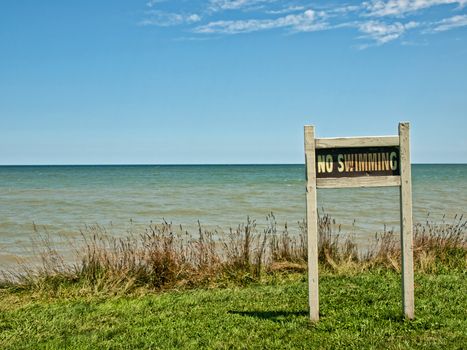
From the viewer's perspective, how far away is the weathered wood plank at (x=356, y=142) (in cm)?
555

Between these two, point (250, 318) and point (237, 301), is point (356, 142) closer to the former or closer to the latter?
point (250, 318)

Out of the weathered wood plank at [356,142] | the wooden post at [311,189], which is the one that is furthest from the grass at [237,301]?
the weathered wood plank at [356,142]

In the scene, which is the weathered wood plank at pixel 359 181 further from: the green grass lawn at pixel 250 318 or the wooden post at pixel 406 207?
the green grass lawn at pixel 250 318

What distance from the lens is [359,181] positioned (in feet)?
18.3

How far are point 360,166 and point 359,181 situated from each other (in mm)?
166

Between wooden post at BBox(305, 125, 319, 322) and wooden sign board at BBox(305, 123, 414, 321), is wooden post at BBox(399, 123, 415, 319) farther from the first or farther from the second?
wooden post at BBox(305, 125, 319, 322)

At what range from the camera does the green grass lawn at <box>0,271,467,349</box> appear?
5.31 metres

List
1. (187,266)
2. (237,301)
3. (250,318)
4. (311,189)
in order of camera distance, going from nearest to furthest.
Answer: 1. (311,189)
2. (250,318)
3. (237,301)
4. (187,266)

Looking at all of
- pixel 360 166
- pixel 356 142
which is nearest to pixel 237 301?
pixel 360 166

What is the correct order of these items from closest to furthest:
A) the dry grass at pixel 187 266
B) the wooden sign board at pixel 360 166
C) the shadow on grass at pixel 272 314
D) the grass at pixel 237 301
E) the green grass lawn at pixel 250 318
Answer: the green grass lawn at pixel 250 318 → the grass at pixel 237 301 → the wooden sign board at pixel 360 166 → the shadow on grass at pixel 272 314 → the dry grass at pixel 187 266

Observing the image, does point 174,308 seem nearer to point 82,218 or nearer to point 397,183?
point 397,183

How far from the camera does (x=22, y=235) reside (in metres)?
16.1

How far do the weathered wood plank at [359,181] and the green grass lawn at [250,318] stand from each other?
1553 millimetres

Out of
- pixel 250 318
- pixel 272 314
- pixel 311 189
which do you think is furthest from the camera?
pixel 272 314
